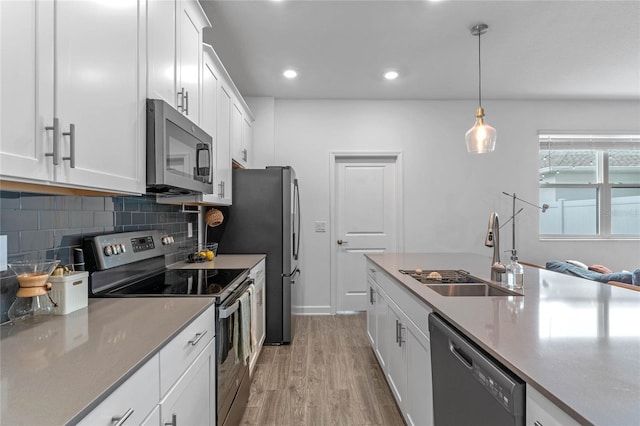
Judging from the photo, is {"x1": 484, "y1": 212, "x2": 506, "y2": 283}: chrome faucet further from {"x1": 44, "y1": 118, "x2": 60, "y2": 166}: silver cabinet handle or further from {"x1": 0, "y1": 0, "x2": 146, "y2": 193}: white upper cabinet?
{"x1": 44, "y1": 118, "x2": 60, "y2": 166}: silver cabinet handle

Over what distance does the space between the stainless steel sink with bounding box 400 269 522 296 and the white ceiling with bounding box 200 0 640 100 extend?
6.06 ft

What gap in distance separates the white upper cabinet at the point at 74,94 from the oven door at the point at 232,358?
739 mm

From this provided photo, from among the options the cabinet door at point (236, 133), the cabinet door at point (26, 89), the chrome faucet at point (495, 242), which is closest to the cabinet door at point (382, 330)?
the chrome faucet at point (495, 242)

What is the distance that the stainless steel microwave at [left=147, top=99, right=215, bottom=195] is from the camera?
1.46m

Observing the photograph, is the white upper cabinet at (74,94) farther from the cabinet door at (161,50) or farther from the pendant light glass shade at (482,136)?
the pendant light glass shade at (482,136)

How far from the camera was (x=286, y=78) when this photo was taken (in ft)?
11.6

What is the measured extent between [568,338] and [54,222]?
1.86 m

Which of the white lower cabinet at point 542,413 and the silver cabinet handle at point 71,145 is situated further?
the silver cabinet handle at point 71,145

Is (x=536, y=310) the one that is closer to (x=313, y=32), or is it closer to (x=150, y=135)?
(x=150, y=135)

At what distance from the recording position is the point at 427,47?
290 centimetres

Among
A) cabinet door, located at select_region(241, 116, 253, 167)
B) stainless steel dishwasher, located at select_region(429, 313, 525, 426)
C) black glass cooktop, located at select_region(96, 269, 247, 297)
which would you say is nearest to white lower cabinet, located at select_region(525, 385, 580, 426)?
stainless steel dishwasher, located at select_region(429, 313, 525, 426)

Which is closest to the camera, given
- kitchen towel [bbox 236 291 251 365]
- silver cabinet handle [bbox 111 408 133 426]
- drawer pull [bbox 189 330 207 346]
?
silver cabinet handle [bbox 111 408 133 426]

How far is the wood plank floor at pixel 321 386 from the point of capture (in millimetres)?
2045

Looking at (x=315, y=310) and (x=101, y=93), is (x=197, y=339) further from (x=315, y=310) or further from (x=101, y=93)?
(x=315, y=310)
